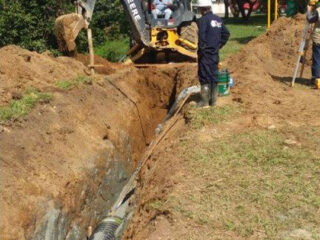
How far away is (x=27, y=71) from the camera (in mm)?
10938

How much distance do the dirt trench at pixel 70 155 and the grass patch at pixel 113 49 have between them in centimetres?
518

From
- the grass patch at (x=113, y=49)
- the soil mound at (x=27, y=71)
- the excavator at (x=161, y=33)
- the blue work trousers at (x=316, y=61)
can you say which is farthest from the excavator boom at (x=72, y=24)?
the grass patch at (x=113, y=49)

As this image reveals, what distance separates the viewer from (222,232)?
17.1 ft

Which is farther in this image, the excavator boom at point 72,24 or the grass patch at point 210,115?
the excavator boom at point 72,24

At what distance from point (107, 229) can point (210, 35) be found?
3.66 m

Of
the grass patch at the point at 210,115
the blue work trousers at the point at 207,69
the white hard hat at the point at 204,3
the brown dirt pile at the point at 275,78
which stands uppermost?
the white hard hat at the point at 204,3

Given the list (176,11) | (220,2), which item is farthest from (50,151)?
(220,2)

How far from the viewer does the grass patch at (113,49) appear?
60.1 ft

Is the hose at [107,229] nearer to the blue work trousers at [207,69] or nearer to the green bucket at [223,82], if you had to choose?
the blue work trousers at [207,69]

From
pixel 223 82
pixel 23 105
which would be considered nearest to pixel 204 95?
pixel 223 82

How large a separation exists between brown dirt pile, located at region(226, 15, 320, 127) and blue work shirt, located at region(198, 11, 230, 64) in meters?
1.19

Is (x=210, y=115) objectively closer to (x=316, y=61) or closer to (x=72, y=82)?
(x=316, y=61)

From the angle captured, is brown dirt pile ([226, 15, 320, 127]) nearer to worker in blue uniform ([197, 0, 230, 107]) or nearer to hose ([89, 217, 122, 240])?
worker in blue uniform ([197, 0, 230, 107])

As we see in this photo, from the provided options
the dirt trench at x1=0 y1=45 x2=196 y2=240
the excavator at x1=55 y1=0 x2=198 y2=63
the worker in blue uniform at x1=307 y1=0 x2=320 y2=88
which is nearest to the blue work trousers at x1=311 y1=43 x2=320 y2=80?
the worker in blue uniform at x1=307 y1=0 x2=320 y2=88
